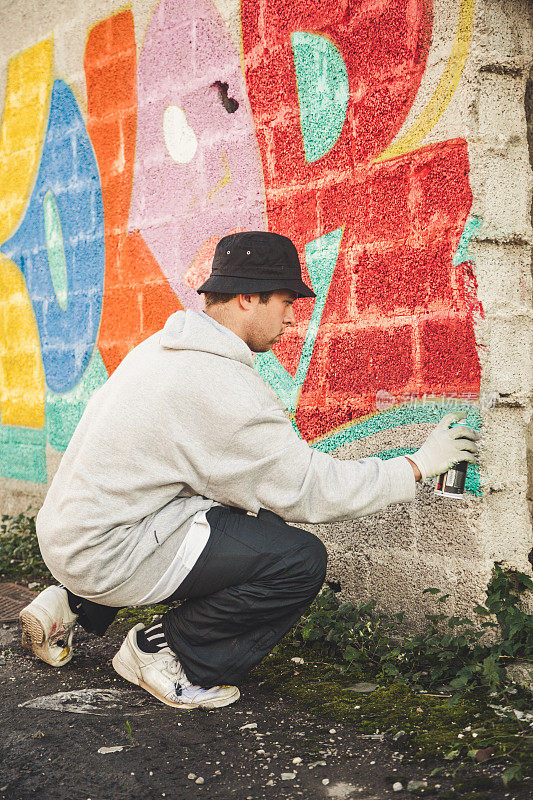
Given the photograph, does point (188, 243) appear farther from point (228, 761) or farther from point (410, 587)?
point (228, 761)

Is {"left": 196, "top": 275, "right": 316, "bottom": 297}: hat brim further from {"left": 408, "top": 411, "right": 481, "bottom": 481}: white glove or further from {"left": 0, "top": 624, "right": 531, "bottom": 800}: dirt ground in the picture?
{"left": 0, "top": 624, "right": 531, "bottom": 800}: dirt ground

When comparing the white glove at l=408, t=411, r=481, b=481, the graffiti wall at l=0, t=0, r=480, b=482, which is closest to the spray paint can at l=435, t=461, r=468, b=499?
the white glove at l=408, t=411, r=481, b=481

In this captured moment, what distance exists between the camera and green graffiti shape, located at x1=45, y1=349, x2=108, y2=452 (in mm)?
5027

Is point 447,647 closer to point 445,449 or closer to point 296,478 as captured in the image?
point 445,449

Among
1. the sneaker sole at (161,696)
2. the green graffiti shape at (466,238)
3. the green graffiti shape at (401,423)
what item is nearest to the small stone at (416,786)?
the sneaker sole at (161,696)

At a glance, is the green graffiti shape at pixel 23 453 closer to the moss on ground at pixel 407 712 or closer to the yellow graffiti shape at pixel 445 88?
the moss on ground at pixel 407 712

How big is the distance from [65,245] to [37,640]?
2780 millimetres

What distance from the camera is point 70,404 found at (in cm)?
525

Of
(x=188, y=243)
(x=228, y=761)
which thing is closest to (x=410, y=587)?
(x=228, y=761)

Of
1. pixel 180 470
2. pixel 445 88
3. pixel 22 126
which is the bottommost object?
pixel 180 470

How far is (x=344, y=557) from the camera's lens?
11.8ft

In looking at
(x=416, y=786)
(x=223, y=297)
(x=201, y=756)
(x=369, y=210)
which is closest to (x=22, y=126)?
(x=369, y=210)

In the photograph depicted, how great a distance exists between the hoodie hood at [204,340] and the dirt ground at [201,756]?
121 centimetres

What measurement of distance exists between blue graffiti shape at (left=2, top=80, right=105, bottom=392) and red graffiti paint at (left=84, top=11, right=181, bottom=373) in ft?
0.37
